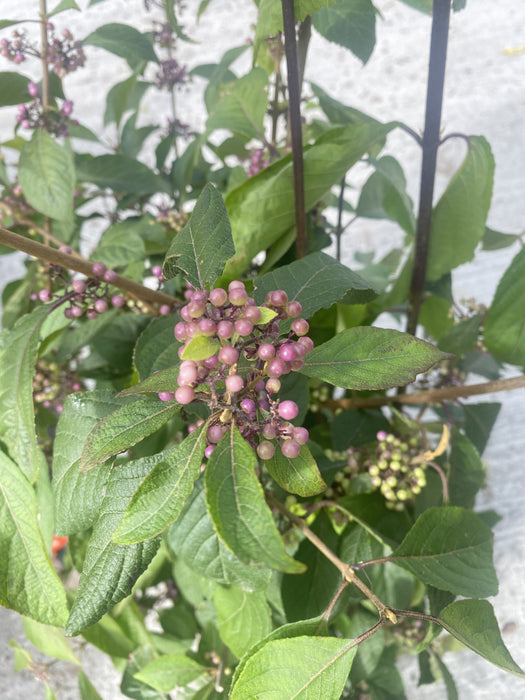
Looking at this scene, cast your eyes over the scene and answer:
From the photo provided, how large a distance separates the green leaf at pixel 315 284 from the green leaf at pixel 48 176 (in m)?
0.15

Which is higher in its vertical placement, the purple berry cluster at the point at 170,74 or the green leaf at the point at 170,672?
the purple berry cluster at the point at 170,74

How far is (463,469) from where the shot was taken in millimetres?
354

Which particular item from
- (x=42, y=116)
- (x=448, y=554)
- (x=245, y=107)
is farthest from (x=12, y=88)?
(x=448, y=554)

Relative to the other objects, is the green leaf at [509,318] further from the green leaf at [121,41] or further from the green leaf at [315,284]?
the green leaf at [121,41]

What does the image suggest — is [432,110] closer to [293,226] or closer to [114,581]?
[293,226]

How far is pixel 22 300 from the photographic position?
1.23ft

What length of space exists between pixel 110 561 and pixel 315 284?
0.41ft

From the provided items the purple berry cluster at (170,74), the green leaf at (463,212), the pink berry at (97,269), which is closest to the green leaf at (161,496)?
the pink berry at (97,269)

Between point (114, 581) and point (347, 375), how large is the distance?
106 mm

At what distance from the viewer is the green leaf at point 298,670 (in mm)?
196

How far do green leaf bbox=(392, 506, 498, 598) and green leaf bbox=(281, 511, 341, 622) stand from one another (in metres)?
0.07

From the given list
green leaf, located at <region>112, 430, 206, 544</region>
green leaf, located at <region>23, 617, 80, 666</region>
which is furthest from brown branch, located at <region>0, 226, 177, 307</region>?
green leaf, located at <region>23, 617, 80, 666</region>

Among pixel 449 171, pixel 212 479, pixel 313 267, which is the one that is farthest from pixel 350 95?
pixel 212 479

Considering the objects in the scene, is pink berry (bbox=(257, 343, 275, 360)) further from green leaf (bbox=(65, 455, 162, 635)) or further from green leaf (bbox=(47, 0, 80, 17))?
green leaf (bbox=(47, 0, 80, 17))
